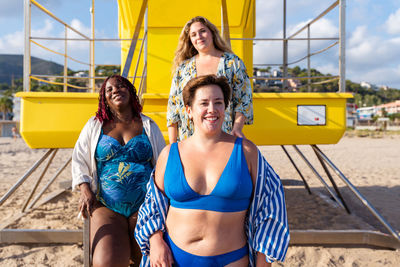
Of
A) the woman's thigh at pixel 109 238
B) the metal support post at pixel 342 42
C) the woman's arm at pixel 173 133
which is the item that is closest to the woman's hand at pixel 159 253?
the woman's thigh at pixel 109 238

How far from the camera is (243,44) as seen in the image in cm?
402

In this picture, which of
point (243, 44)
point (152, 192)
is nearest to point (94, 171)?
point (152, 192)

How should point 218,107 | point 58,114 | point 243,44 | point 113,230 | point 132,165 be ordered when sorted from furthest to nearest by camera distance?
point 243,44
point 58,114
point 132,165
point 113,230
point 218,107

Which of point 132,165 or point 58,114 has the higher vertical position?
point 58,114

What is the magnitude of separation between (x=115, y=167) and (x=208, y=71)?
2.95 feet

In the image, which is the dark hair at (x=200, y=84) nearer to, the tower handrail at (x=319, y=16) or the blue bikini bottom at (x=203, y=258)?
the blue bikini bottom at (x=203, y=258)

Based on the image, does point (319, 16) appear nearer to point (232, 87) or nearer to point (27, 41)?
point (232, 87)

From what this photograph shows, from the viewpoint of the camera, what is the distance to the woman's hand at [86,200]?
2.02 meters

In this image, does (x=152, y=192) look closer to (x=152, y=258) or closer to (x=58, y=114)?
(x=152, y=258)

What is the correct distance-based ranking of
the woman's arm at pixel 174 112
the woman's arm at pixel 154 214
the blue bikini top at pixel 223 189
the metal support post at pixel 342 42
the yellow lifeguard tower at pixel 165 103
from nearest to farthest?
the blue bikini top at pixel 223 189, the woman's arm at pixel 154 214, the woman's arm at pixel 174 112, the yellow lifeguard tower at pixel 165 103, the metal support post at pixel 342 42

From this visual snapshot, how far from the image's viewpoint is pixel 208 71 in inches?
81.0

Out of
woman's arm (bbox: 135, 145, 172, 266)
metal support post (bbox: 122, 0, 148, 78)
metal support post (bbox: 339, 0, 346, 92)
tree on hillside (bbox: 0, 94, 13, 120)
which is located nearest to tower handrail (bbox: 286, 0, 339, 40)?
metal support post (bbox: 339, 0, 346, 92)

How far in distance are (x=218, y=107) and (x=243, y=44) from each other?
2917 mm

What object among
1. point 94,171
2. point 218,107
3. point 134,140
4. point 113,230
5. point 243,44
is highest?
point 243,44
